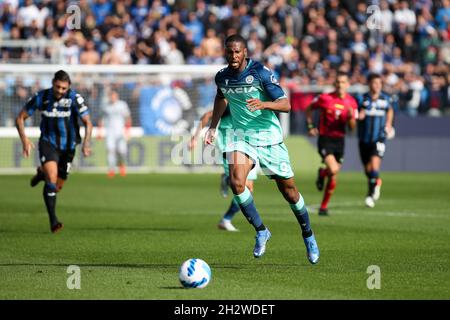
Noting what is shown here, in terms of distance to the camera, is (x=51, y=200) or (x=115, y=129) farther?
(x=115, y=129)

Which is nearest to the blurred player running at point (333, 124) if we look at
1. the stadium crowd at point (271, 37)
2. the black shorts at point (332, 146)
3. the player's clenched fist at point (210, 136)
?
the black shorts at point (332, 146)

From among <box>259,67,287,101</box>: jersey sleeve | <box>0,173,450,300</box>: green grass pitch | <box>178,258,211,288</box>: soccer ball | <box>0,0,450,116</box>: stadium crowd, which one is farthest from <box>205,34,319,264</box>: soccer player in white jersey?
<box>0,0,450,116</box>: stadium crowd

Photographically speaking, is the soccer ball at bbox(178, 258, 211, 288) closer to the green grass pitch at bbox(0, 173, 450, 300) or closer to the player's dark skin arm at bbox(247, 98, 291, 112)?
the green grass pitch at bbox(0, 173, 450, 300)

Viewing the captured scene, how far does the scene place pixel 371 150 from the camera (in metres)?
19.3

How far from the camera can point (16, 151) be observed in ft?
90.7

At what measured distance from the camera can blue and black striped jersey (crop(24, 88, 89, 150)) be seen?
14.7 metres

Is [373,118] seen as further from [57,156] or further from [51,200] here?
[51,200]

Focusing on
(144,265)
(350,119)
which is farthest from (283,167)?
(350,119)

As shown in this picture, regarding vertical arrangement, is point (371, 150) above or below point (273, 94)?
below

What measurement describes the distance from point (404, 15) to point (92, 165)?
10702mm

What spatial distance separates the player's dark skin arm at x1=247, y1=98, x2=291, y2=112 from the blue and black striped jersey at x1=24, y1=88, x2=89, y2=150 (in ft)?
15.8

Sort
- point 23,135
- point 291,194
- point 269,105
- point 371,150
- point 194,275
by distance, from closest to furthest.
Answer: point 194,275 → point 269,105 → point 291,194 → point 23,135 → point 371,150

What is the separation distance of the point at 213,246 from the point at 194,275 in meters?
3.59

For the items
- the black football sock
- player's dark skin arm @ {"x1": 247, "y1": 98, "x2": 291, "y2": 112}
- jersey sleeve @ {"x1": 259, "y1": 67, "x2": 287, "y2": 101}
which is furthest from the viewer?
the black football sock
